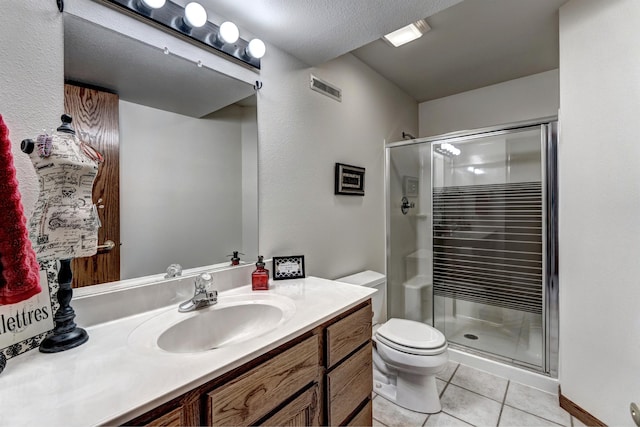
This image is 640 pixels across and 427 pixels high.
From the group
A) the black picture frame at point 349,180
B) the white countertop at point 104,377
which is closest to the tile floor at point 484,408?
the white countertop at point 104,377

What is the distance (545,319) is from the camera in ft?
6.30

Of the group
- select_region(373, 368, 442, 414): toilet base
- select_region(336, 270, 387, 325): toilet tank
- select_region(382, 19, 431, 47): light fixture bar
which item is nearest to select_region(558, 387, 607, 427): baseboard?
select_region(373, 368, 442, 414): toilet base

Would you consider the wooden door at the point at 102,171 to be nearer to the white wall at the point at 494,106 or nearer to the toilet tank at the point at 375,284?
the toilet tank at the point at 375,284

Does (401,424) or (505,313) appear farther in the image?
(505,313)

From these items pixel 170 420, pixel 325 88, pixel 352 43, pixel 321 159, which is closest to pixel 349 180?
pixel 321 159

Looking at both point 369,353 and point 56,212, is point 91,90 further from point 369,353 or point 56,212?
point 369,353

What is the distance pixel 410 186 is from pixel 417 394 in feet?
5.66

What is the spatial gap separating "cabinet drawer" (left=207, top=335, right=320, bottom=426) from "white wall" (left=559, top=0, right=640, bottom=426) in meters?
1.60

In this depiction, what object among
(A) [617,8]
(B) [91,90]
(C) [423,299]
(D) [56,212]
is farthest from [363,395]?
(A) [617,8]

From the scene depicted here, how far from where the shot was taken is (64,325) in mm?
809

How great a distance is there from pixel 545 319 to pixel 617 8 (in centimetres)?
187

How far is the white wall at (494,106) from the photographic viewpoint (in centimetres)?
259

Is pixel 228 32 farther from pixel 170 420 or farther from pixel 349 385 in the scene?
pixel 349 385

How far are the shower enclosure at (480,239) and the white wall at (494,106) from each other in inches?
29.3
